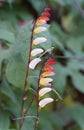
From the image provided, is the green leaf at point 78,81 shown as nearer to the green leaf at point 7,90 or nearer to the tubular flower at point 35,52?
the green leaf at point 7,90

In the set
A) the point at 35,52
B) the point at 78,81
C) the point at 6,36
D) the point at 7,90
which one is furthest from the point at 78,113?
the point at 35,52

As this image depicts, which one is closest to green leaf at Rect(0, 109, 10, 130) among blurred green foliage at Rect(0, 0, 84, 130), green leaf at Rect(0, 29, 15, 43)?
blurred green foliage at Rect(0, 0, 84, 130)

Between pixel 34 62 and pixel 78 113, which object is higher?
pixel 34 62

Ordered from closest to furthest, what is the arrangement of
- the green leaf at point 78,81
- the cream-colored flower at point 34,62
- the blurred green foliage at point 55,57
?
the cream-colored flower at point 34,62
the blurred green foliage at point 55,57
the green leaf at point 78,81

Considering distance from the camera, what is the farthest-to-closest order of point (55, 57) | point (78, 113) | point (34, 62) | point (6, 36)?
point (78, 113)
point (55, 57)
point (6, 36)
point (34, 62)

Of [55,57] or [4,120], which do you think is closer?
[4,120]

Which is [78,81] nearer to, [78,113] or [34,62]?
[78,113]

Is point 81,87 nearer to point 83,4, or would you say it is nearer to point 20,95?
point 20,95

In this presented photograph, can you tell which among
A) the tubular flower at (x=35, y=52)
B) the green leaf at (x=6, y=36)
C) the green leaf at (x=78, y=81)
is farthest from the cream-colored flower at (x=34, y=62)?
the green leaf at (x=78, y=81)
